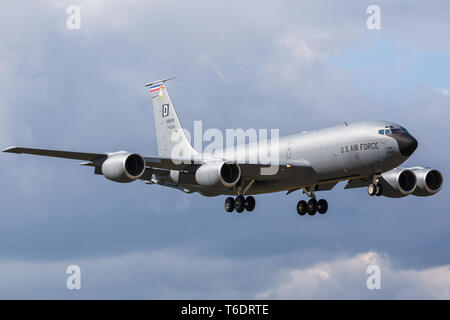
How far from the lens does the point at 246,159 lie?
60.2 m

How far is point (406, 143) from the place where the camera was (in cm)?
5259

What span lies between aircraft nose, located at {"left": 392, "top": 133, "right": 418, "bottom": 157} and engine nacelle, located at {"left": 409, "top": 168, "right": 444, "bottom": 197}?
8722 mm

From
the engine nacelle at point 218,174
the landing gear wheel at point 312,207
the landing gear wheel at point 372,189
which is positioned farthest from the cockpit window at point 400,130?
the engine nacelle at point 218,174

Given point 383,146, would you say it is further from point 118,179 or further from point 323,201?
point 118,179

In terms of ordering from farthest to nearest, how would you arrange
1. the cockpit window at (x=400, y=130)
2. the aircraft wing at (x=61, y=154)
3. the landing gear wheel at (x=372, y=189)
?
the landing gear wheel at (x=372, y=189) < the cockpit window at (x=400, y=130) < the aircraft wing at (x=61, y=154)

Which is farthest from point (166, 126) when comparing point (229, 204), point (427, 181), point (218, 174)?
point (427, 181)

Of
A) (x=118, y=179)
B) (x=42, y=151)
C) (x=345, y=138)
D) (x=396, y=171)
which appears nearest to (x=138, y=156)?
(x=118, y=179)

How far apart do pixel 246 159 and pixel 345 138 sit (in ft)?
29.1

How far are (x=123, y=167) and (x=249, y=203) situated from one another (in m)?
11.1

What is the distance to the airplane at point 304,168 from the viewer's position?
52.8m

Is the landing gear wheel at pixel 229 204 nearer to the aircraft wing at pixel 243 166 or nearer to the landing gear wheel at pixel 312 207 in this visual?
the aircraft wing at pixel 243 166

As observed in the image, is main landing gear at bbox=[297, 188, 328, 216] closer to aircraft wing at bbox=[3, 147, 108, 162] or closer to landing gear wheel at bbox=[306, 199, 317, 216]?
landing gear wheel at bbox=[306, 199, 317, 216]

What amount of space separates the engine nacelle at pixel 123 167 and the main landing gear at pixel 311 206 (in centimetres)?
1420

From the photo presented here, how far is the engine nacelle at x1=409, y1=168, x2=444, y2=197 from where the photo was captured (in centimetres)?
6116
